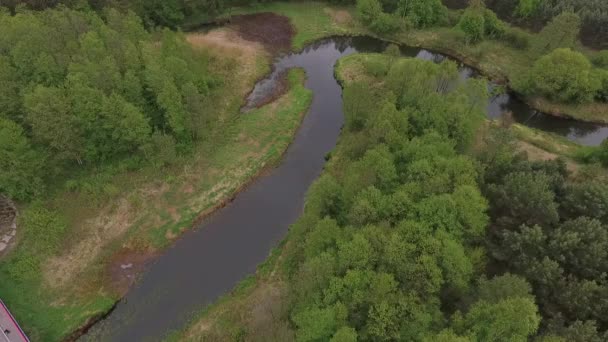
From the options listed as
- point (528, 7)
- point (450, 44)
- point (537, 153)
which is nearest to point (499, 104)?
point (537, 153)

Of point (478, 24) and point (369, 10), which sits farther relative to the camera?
point (369, 10)

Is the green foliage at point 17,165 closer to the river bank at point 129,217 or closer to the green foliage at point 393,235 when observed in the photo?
the river bank at point 129,217

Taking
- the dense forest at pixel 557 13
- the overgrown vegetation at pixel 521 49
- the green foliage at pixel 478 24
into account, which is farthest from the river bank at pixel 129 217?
the dense forest at pixel 557 13

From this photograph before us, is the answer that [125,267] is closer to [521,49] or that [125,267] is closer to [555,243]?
[555,243]

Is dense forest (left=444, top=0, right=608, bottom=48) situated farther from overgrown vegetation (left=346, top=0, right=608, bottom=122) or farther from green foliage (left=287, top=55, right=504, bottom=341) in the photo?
green foliage (left=287, top=55, right=504, bottom=341)

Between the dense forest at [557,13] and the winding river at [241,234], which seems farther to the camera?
the dense forest at [557,13]

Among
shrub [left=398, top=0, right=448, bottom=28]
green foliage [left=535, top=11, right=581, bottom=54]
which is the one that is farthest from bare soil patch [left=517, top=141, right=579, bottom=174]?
shrub [left=398, top=0, right=448, bottom=28]

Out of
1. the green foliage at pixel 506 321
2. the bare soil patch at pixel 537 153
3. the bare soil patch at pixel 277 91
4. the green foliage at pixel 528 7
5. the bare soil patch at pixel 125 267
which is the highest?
the green foliage at pixel 528 7

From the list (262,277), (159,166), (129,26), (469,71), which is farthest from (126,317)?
(469,71)
